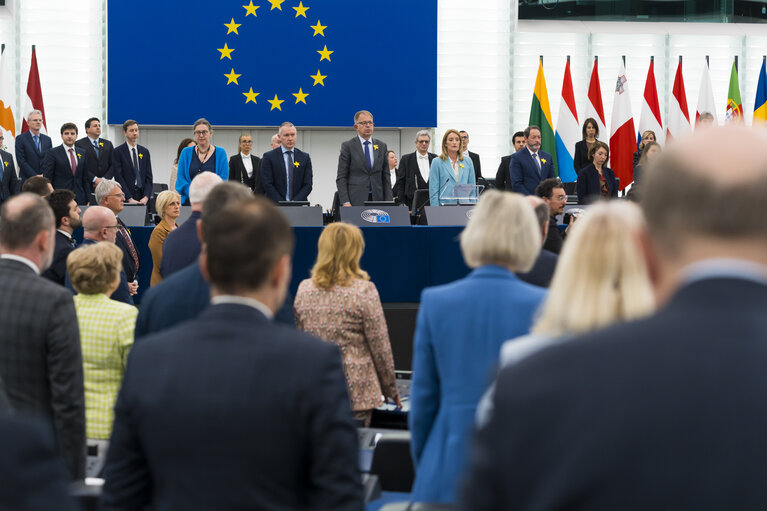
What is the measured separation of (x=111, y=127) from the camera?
15.0 meters

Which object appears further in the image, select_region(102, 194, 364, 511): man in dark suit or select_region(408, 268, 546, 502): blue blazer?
select_region(408, 268, 546, 502): blue blazer

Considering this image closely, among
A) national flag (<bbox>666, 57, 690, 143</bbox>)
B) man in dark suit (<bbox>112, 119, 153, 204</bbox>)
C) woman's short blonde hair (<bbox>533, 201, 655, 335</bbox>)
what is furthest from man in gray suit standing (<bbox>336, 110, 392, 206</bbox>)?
woman's short blonde hair (<bbox>533, 201, 655, 335</bbox>)

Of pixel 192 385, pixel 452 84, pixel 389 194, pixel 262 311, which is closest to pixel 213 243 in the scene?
pixel 262 311

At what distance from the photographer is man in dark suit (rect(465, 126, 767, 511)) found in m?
0.92

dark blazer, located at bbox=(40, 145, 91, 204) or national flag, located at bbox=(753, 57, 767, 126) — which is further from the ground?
national flag, located at bbox=(753, 57, 767, 126)

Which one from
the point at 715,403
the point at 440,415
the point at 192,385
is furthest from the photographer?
the point at 440,415

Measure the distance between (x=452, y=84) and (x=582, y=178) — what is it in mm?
6048

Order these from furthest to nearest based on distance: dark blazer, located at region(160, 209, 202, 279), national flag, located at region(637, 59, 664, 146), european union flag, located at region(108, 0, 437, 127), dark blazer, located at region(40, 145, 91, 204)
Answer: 1. european union flag, located at region(108, 0, 437, 127)
2. national flag, located at region(637, 59, 664, 146)
3. dark blazer, located at region(40, 145, 91, 204)
4. dark blazer, located at region(160, 209, 202, 279)

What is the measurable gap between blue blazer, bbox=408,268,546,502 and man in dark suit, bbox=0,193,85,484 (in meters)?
1.08

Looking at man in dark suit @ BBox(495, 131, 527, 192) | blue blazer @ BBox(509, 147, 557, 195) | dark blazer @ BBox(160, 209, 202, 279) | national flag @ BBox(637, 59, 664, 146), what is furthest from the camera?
national flag @ BBox(637, 59, 664, 146)

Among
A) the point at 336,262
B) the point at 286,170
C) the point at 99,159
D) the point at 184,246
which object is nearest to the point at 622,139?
the point at 286,170

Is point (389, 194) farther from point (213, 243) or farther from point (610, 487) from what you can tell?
point (610, 487)

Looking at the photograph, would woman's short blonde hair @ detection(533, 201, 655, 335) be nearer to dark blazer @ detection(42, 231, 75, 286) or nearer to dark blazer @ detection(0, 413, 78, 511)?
dark blazer @ detection(0, 413, 78, 511)

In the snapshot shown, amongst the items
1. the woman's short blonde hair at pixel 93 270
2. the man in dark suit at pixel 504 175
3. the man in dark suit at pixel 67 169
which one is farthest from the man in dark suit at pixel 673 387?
the man in dark suit at pixel 67 169
